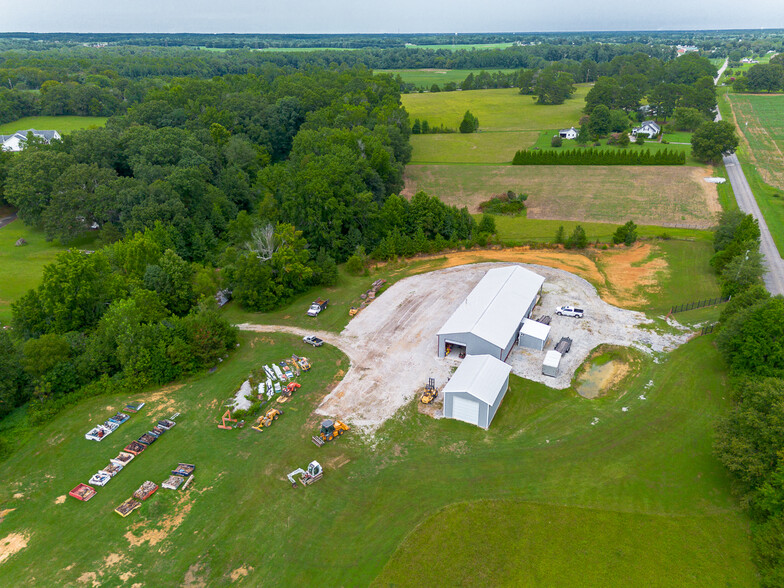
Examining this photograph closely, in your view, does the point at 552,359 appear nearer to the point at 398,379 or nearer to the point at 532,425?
the point at 532,425

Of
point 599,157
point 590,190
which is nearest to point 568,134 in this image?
point 599,157

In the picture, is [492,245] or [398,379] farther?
[492,245]

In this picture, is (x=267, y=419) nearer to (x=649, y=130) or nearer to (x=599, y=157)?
(x=599, y=157)

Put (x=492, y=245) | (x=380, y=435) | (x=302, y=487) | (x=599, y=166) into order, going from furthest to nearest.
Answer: (x=599, y=166), (x=492, y=245), (x=380, y=435), (x=302, y=487)

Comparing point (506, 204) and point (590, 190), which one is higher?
point (506, 204)

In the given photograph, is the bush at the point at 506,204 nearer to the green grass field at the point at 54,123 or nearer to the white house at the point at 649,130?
the white house at the point at 649,130

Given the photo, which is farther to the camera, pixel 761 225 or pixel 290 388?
pixel 761 225

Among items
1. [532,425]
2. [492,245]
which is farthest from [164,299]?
[492,245]

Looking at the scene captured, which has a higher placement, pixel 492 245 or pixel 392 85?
pixel 392 85
